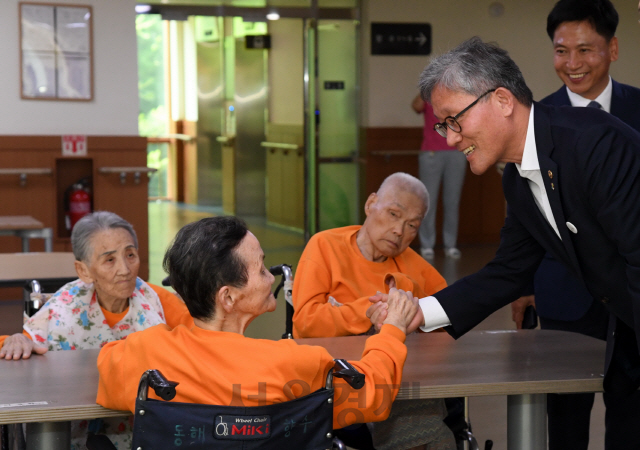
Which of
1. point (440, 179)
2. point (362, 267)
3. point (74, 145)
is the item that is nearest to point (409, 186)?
point (362, 267)

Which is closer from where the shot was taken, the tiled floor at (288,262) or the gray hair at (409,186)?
the gray hair at (409,186)

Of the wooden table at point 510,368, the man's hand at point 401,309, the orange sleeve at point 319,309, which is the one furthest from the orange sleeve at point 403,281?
the man's hand at point 401,309

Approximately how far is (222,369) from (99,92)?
5285 millimetres

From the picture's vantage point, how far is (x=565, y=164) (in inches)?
68.2

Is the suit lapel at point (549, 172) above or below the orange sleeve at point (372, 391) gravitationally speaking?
above

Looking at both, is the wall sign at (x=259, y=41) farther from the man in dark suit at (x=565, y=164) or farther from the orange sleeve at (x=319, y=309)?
the man in dark suit at (x=565, y=164)

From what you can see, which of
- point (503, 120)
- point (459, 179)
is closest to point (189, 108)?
point (459, 179)

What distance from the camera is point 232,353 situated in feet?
5.07

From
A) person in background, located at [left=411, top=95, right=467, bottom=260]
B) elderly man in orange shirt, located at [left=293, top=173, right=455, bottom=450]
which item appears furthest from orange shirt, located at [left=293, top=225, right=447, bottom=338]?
person in background, located at [left=411, top=95, right=467, bottom=260]

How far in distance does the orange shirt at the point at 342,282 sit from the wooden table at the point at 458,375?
21 centimetres

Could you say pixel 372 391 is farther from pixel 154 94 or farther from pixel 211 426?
pixel 154 94

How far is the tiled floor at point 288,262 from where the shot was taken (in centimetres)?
339

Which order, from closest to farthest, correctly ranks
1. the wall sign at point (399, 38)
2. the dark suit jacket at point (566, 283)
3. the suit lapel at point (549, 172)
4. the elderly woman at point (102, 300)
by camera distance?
the suit lapel at point (549, 172)
the elderly woman at point (102, 300)
the dark suit jacket at point (566, 283)
the wall sign at point (399, 38)

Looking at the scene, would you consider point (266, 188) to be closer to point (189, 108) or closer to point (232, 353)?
point (189, 108)
